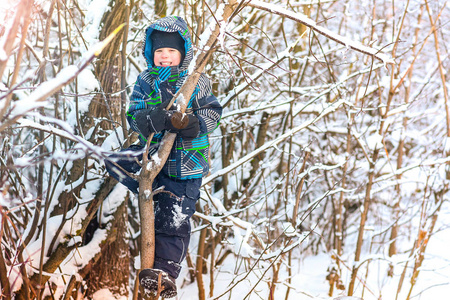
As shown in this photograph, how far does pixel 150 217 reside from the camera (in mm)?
1657

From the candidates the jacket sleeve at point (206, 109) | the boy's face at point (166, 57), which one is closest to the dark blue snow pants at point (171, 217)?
the jacket sleeve at point (206, 109)

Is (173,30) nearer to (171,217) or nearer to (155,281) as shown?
(171,217)

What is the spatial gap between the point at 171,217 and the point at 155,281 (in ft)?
0.99

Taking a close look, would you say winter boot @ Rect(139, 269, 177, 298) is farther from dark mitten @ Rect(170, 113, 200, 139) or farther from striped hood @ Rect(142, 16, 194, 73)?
striped hood @ Rect(142, 16, 194, 73)

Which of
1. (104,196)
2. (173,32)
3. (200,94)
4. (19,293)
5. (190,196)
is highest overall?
(173,32)

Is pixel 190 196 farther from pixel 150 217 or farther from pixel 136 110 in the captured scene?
pixel 136 110

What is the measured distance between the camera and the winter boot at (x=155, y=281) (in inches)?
66.9

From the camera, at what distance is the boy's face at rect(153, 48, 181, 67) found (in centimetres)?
194

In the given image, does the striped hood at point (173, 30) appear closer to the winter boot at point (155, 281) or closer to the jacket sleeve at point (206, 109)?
the jacket sleeve at point (206, 109)

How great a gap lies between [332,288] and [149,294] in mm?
2546

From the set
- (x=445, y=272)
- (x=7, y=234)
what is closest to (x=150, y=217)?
(x=7, y=234)

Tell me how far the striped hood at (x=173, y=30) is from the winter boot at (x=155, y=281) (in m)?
0.90

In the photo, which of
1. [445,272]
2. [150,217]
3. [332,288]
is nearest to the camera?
[150,217]

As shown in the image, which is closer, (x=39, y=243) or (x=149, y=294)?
(x=149, y=294)
